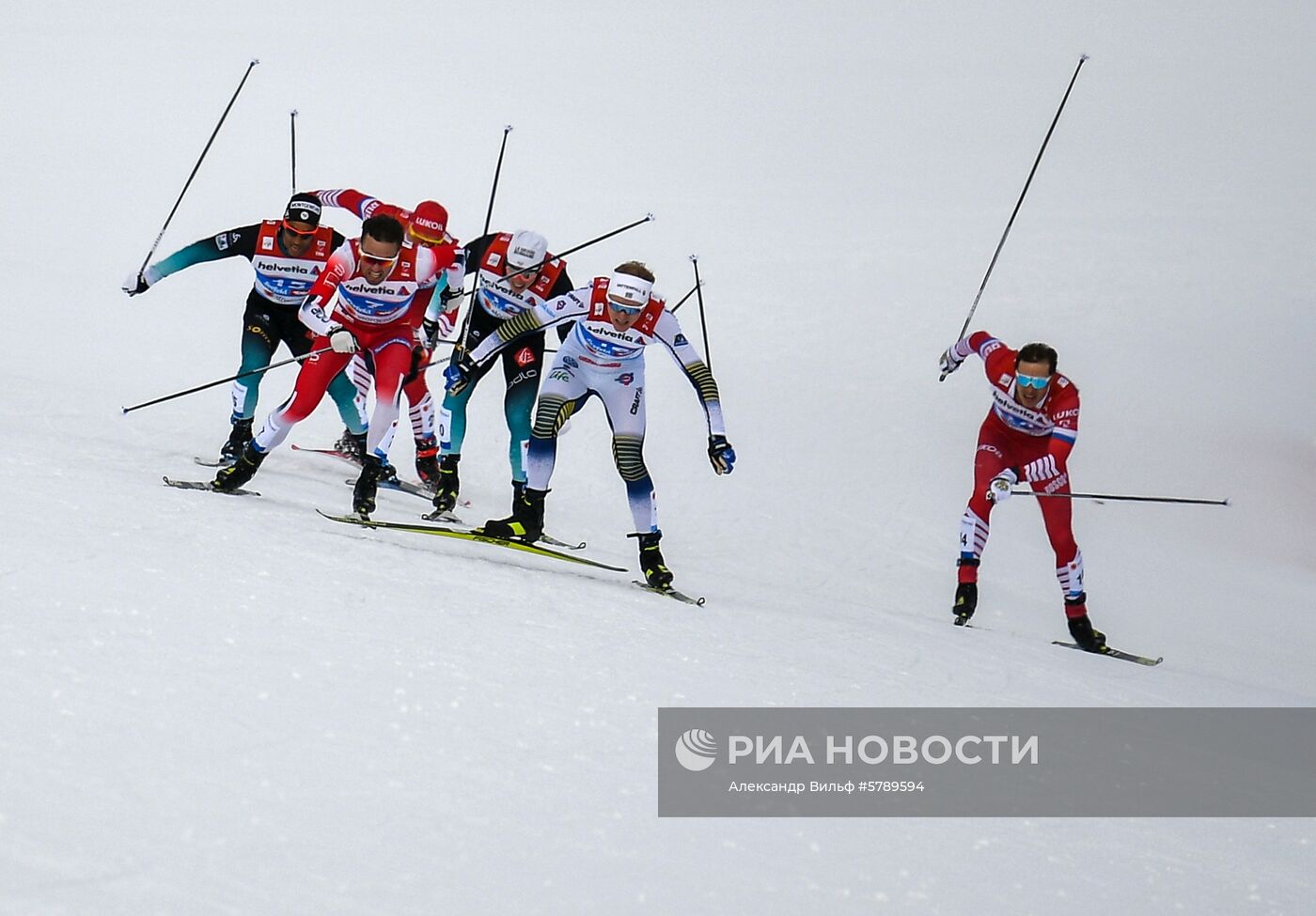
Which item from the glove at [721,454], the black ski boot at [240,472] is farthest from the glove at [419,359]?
the glove at [721,454]

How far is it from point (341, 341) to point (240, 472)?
815 millimetres

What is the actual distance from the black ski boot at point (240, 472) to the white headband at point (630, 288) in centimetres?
184

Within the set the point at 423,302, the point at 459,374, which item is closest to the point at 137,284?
the point at 423,302

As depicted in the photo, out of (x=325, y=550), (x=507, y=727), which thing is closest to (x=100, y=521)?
(x=325, y=550)

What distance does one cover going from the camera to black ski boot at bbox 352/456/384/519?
20.7 ft

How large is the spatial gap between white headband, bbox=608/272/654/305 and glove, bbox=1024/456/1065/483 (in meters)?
2.25

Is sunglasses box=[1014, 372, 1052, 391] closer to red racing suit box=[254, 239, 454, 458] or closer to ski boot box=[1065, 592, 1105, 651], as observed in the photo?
ski boot box=[1065, 592, 1105, 651]

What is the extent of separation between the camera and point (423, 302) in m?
7.50

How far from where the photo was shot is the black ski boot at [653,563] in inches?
242

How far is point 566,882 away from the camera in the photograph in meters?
3.05

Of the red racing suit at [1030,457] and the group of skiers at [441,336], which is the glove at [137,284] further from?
the red racing suit at [1030,457]

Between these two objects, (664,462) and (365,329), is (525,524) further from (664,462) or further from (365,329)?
(664,462)

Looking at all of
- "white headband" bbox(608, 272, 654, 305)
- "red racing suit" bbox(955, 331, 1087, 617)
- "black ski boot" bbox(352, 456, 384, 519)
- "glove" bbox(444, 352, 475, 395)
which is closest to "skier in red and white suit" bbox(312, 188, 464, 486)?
"glove" bbox(444, 352, 475, 395)

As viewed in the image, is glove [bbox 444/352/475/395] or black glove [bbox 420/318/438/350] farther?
black glove [bbox 420/318/438/350]
